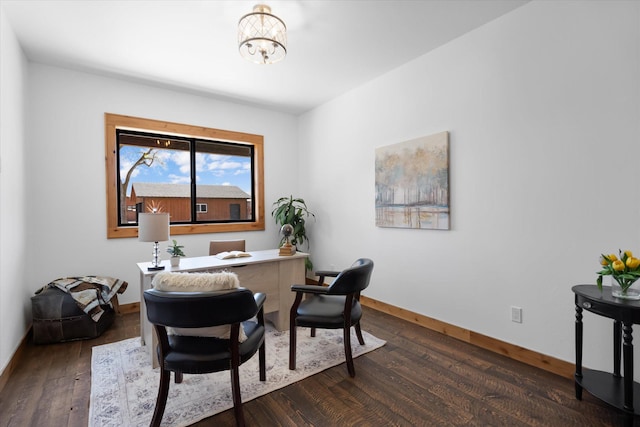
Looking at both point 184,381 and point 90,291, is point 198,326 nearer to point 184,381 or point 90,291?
point 184,381

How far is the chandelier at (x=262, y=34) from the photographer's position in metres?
2.43

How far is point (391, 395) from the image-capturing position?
210 cm

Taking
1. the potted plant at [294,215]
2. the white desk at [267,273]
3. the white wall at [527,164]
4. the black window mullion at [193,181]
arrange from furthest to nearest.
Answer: the potted plant at [294,215]
the black window mullion at [193,181]
the white desk at [267,273]
the white wall at [527,164]

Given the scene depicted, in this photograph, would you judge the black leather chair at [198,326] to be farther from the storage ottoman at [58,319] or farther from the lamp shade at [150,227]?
the storage ottoman at [58,319]

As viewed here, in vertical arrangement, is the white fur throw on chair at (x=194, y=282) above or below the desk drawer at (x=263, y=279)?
above

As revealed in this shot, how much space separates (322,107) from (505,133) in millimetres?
2781

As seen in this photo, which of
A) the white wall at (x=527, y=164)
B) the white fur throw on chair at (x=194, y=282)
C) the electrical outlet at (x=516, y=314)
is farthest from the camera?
the electrical outlet at (x=516, y=314)

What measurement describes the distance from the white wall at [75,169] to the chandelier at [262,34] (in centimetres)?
204

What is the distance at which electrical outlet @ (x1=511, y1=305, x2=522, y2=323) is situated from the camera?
254 centimetres

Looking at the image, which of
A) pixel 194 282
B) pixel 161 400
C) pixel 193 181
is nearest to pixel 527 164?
pixel 194 282

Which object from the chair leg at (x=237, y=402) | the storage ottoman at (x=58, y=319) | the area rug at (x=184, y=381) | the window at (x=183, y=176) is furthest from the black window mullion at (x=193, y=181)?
the chair leg at (x=237, y=402)

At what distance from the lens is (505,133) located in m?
2.62

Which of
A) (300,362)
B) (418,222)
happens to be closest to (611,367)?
(418,222)

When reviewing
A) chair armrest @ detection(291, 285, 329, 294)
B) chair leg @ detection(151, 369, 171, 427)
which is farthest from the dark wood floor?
chair armrest @ detection(291, 285, 329, 294)
